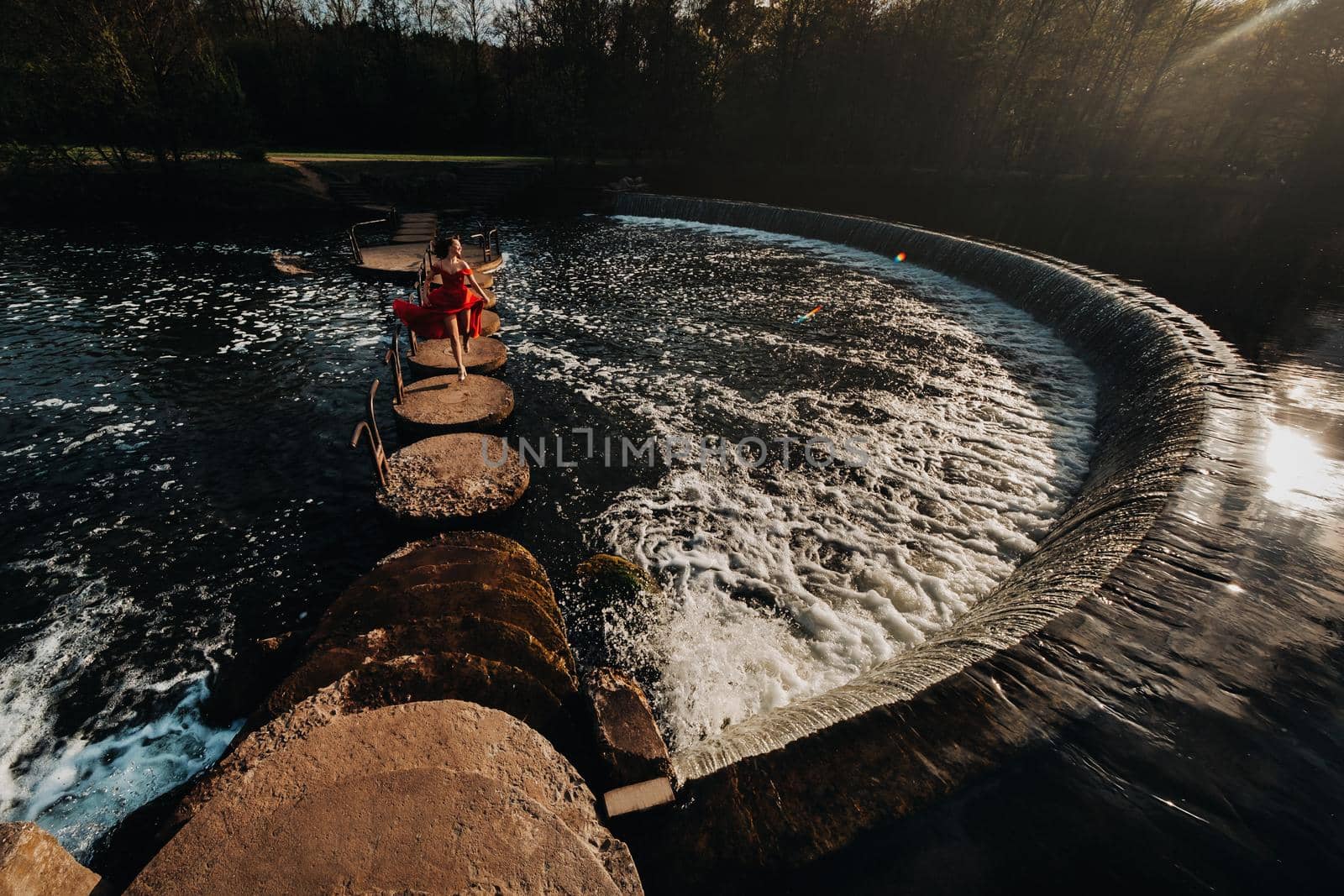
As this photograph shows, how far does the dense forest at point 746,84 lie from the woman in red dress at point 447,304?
29984mm

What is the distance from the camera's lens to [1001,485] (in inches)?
319

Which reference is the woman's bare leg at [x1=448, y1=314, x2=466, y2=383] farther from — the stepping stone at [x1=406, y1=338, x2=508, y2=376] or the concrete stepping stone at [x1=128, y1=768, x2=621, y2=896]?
the concrete stepping stone at [x1=128, y1=768, x2=621, y2=896]

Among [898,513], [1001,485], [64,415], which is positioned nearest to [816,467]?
[898,513]

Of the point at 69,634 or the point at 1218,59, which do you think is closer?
the point at 69,634

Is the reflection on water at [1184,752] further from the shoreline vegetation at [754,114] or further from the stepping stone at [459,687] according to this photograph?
the shoreline vegetation at [754,114]

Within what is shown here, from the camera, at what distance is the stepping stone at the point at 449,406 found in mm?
8516

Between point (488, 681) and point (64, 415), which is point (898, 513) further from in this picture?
point (64, 415)

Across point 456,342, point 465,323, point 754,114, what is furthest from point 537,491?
point 754,114

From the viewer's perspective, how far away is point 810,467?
8.62 meters

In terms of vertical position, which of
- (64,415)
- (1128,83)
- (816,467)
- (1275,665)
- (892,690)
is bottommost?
(64,415)

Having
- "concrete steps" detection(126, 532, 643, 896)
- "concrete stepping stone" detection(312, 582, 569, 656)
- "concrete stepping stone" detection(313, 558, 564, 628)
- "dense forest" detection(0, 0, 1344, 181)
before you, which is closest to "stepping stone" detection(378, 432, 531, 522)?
"concrete stepping stone" detection(313, 558, 564, 628)

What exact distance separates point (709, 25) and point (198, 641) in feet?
181

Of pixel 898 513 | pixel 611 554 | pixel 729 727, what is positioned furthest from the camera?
pixel 898 513

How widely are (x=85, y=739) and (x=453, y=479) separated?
4011 mm
